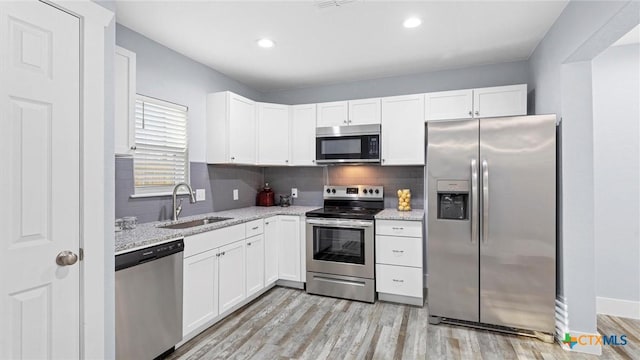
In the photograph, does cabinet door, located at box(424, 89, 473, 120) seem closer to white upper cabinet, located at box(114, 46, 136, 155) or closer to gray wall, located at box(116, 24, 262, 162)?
gray wall, located at box(116, 24, 262, 162)

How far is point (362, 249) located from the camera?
10.6ft

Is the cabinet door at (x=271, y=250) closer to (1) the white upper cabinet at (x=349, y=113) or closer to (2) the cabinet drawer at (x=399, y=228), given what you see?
(2) the cabinet drawer at (x=399, y=228)

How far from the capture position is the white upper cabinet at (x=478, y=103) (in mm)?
3062

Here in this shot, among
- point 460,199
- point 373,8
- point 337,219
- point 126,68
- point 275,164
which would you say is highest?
point 373,8

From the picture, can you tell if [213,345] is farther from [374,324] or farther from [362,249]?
[362,249]

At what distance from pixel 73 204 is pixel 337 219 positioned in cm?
229

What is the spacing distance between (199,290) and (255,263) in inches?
30.4

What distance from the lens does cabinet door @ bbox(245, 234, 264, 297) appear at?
304 centimetres

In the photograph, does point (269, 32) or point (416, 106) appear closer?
point (269, 32)

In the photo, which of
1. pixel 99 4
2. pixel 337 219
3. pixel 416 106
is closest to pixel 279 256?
pixel 337 219

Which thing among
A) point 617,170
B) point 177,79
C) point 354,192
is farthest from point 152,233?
point 617,170

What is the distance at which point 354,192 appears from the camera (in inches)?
153

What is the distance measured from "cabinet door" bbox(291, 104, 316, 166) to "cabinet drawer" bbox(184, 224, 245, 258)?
4.15 feet

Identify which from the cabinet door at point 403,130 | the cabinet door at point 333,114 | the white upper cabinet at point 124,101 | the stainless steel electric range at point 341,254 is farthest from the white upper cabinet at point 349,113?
the white upper cabinet at point 124,101
